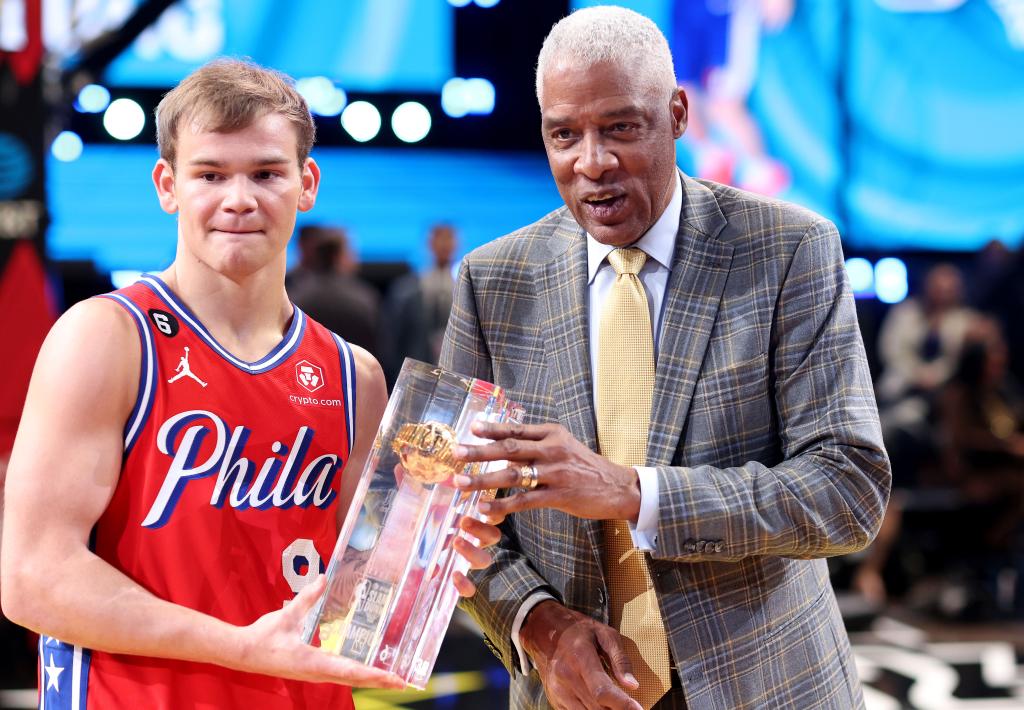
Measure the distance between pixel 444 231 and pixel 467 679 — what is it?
9.45 ft

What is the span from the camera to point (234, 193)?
5.80 ft

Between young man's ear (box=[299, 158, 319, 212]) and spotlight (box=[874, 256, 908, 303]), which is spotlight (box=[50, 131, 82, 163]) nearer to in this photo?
spotlight (box=[874, 256, 908, 303])

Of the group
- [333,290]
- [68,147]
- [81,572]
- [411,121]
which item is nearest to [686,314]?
[81,572]

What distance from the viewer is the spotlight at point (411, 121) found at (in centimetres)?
789

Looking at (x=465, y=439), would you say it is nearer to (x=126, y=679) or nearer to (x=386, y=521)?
(x=386, y=521)

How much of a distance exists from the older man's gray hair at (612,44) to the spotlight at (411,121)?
6021 millimetres

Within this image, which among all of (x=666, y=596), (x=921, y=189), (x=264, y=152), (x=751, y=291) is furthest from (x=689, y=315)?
(x=921, y=189)

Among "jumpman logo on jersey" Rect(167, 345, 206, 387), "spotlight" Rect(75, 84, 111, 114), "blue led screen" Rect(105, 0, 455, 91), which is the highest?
"blue led screen" Rect(105, 0, 455, 91)

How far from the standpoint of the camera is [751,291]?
197 centimetres

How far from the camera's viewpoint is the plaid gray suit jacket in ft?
6.04

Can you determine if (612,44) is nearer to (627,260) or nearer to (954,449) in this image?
(627,260)

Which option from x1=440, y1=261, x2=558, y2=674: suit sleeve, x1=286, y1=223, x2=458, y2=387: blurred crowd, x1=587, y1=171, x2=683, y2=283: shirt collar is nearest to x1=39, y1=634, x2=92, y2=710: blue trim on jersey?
x1=440, y1=261, x2=558, y2=674: suit sleeve

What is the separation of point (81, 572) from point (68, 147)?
6.48 metres

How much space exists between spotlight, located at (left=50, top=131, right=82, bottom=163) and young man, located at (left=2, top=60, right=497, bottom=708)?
6.08m
